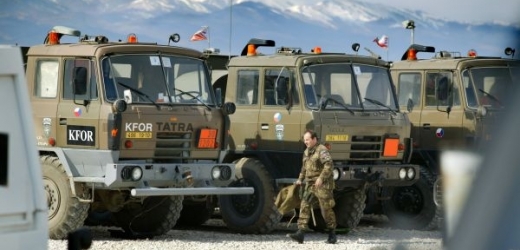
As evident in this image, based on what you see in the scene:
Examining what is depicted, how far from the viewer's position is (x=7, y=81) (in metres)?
3.60

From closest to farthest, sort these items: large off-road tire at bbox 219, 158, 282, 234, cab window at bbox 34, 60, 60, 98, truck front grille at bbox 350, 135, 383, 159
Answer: cab window at bbox 34, 60, 60, 98 → large off-road tire at bbox 219, 158, 282, 234 → truck front grille at bbox 350, 135, 383, 159

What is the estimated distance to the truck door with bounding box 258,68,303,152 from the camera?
14.2 metres

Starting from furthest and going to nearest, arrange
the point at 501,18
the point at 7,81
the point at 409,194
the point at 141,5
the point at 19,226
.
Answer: the point at 141,5 → the point at 409,194 → the point at 7,81 → the point at 19,226 → the point at 501,18

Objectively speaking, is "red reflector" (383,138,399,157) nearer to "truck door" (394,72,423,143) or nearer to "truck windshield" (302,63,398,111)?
"truck windshield" (302,63,398,111)

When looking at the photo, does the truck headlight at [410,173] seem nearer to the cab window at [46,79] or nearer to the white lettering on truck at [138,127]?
the white lettering on truck at [138,127]

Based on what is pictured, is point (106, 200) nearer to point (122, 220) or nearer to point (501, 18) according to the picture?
point (122, 220)

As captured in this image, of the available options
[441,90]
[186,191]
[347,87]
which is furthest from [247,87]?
[441,90]

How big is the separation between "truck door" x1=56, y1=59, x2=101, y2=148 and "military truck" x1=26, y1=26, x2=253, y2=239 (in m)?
0.01

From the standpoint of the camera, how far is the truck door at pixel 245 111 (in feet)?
47.8

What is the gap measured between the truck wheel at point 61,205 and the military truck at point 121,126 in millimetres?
11

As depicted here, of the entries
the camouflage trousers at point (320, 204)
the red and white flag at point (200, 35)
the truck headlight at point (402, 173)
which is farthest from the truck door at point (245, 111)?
the red and white flag at point (200, 35)

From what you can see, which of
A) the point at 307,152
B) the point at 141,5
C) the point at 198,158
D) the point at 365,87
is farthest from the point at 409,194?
the point at 141,5

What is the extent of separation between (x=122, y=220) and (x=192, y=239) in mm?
932

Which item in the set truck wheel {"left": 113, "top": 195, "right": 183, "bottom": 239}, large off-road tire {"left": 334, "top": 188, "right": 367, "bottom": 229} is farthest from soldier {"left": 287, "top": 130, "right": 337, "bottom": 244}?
truck wheel {"left": 113, "top": 195, "right": 183, "bottom": 239}
